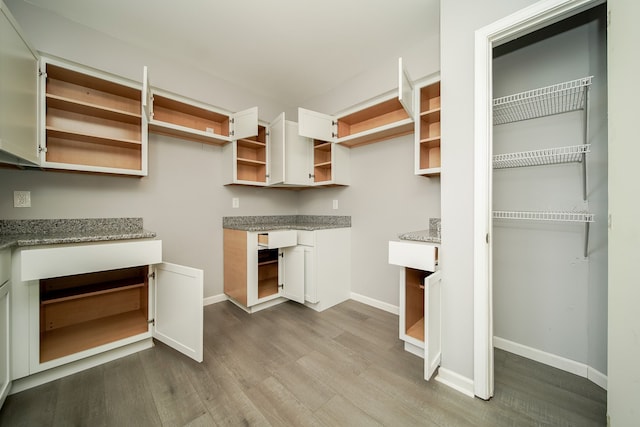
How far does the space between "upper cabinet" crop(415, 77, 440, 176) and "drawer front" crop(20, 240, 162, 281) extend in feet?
6.95

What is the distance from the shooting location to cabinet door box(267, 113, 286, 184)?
2.66 m

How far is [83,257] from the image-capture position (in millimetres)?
1475

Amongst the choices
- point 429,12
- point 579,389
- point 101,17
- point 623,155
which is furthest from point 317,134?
point 579,389

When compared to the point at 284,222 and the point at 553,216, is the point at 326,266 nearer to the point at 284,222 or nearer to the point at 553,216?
the point at 284,222

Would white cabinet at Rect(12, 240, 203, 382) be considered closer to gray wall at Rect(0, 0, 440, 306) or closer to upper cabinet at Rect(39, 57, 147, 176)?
gray wall at Rect(0, 0, 440, 306)

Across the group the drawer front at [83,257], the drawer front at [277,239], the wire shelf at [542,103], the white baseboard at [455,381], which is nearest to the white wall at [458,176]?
the white baseboard at [455,381]

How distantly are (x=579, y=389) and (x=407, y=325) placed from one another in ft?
3.15

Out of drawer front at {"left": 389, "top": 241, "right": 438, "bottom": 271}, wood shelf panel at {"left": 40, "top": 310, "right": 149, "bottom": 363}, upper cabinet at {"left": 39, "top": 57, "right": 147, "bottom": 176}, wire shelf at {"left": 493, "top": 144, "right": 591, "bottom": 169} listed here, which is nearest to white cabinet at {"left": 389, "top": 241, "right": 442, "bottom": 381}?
drawer front at {"left": 389, "top": 241, "right": 438, "bottom": 271}

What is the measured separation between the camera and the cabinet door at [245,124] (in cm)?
238

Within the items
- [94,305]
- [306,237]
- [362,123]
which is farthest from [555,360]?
[94,305]

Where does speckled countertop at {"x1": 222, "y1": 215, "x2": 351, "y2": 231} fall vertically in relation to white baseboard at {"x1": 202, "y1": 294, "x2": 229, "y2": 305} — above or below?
above

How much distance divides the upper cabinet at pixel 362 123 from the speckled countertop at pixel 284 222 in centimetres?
93

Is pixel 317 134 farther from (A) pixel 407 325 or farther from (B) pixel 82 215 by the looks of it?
(B) pixel 82 215

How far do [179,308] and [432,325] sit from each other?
65.9 inches
